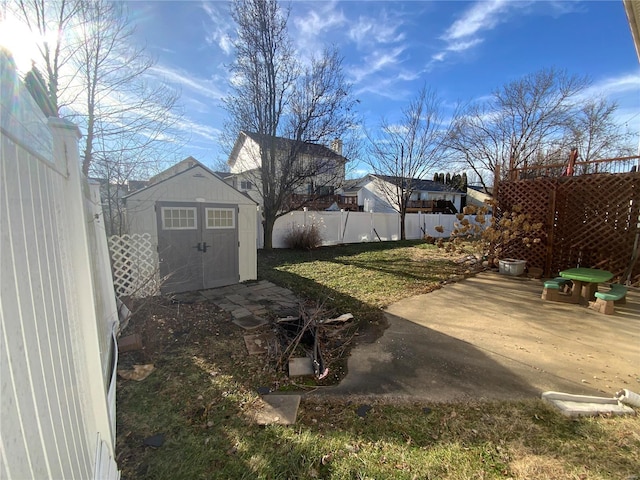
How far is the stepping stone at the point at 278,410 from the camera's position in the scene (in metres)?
2.40

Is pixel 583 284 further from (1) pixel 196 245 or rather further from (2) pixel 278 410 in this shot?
(1) pixel 196 245

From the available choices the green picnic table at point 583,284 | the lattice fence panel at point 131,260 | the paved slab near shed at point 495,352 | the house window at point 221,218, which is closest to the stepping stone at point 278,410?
the paved slab near shed at point 495,352

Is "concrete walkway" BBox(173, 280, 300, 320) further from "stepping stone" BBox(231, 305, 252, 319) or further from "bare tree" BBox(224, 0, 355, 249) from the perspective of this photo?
"bare tree" BBox(224, 0, 355, 249)

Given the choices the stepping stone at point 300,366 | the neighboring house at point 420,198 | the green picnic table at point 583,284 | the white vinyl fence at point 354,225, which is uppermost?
the neighboring house at point 420,198

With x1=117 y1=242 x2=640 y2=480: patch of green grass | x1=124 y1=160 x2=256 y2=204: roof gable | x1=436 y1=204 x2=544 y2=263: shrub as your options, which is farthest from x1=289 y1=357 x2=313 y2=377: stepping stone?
x1=436 y1=204 x2=544 y2=263: shrub

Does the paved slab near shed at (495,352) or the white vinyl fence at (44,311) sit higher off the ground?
the white vinyl fence at (44,311)

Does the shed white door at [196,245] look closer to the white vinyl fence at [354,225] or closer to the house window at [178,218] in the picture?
the house window at [178,218]

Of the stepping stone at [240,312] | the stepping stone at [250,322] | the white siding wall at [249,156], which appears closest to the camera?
the stepping stone at [250,322]

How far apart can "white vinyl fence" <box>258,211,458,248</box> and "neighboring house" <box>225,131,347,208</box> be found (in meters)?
1.15

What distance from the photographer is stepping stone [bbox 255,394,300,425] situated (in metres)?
2.40

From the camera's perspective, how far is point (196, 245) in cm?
601

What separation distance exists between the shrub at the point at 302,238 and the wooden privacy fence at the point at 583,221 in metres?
7.45

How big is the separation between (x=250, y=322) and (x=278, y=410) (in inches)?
82.7

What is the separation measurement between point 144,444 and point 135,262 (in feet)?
13.1
